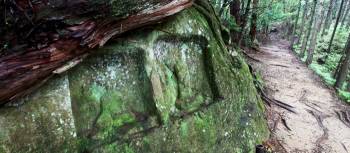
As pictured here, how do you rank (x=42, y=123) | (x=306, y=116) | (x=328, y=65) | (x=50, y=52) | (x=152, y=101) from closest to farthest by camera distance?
(x=50, y=52) < (x=42, y=123) < (x=152, y=101) < (x=306, y=116) < (x=328, y=65)

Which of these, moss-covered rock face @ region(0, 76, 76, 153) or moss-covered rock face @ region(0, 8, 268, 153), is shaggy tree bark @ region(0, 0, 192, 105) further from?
moss-covered rock face @ region(0, 8, 268, 153)

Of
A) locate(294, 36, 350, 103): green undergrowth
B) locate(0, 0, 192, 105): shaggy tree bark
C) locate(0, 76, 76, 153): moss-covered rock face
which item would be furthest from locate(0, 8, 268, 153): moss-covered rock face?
locate(294, 36, 350, 103): green undergrowth

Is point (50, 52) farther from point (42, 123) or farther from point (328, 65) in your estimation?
point (328, 65)

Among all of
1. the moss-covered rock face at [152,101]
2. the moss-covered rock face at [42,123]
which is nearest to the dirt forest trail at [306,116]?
the moss-covered rock face at [152,101]

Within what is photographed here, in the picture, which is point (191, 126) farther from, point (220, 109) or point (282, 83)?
point (282, 83)

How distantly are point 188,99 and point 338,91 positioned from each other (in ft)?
35.7

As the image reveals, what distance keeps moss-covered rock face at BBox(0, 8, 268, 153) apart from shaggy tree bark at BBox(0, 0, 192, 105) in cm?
45

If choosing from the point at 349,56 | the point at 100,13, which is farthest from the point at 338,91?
the point at 100,13

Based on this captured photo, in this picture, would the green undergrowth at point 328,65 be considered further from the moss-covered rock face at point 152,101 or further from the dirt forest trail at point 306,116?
the moss-covered rock face at point 152,101

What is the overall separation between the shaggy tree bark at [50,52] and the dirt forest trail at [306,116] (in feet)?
19.7

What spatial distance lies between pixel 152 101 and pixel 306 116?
283 inches

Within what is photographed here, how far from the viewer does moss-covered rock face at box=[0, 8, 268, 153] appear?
177 inches

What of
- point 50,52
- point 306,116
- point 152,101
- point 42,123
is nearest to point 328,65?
point 306,116

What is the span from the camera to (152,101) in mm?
5422
